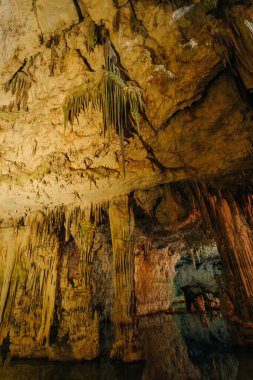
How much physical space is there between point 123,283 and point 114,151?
2752 mm

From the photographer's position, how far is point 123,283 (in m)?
5.13

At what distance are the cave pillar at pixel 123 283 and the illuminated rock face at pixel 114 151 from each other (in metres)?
0.02

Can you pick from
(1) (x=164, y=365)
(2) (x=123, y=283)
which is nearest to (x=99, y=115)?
(2) (x=123, y=283)

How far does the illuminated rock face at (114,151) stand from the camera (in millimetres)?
3102

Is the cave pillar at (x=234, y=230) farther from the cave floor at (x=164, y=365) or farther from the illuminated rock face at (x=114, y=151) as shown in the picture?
the cave floor at (x=164, y=365)

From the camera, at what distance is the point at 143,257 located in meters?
10.1

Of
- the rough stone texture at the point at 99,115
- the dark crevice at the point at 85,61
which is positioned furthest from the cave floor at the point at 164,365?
the dark crevice at the point at 85,61

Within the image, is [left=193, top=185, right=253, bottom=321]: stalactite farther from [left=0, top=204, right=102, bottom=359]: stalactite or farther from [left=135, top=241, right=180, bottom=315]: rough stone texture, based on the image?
[left=135, top=241, right=180, bottom=315]: rough stone texture

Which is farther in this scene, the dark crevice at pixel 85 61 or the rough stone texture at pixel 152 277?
the rough stone texture at pixel 152 277

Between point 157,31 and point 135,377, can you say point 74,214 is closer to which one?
point 135,377

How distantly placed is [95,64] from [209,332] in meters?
7.96

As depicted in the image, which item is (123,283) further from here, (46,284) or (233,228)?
(233,228)

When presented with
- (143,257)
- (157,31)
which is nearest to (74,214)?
(157,31)

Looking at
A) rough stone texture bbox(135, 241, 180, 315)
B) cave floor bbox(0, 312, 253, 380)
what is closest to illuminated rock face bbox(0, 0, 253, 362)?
cave floor bbox(0, 312, 253, 380)
